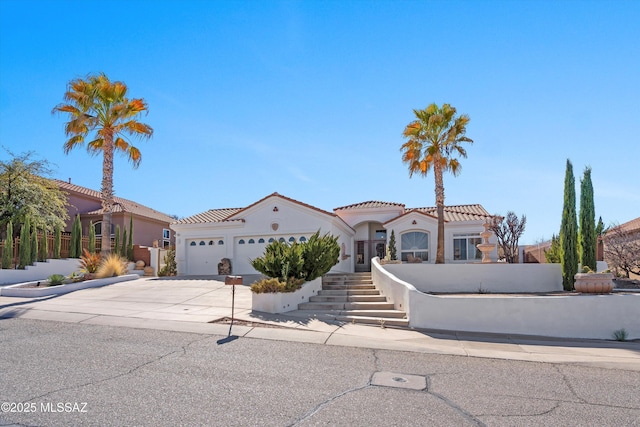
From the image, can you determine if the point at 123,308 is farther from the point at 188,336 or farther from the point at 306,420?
the point at 306,420

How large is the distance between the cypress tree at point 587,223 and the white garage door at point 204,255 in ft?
59.7

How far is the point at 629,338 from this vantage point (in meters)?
10.5

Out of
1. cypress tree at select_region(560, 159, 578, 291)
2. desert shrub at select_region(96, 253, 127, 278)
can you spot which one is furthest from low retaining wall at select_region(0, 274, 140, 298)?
cypress tree at select_region(560, 159, 578, 291)

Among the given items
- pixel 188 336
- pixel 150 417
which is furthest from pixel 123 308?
pixel 150 417

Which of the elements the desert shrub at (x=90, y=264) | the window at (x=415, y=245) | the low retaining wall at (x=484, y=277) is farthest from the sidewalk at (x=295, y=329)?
the window at (x=415, y=245)

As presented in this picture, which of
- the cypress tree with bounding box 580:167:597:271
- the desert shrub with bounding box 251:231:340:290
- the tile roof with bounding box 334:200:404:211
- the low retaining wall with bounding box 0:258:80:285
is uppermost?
the tile roof with bounding box 334:200:404:211

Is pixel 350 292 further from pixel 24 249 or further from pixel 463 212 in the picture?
pixel 24 249

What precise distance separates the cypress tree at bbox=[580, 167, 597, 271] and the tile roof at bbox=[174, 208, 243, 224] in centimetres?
1739

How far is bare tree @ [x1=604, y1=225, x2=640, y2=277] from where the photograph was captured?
18.6m

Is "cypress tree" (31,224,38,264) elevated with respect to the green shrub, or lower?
elevated

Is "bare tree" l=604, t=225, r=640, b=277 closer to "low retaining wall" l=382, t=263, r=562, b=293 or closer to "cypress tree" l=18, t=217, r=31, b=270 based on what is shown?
"low retaining wall" l=382, t=263, r=562, b=293

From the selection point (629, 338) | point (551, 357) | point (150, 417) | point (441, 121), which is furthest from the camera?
point (441, 121)

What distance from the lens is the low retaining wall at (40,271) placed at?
18812 mm

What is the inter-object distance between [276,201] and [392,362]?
16.7 metres
